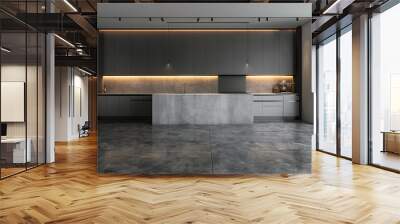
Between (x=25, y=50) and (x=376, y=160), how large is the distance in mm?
7375

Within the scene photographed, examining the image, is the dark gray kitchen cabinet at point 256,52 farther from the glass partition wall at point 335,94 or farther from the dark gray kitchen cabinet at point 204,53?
the glass partition wall at point 335,94

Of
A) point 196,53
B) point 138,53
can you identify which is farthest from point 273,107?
point 138,53

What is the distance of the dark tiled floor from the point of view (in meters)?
6.50

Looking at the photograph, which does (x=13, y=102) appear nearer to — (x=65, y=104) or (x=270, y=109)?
(x=270, y=109)

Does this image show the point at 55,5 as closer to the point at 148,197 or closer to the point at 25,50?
the point at 25,50

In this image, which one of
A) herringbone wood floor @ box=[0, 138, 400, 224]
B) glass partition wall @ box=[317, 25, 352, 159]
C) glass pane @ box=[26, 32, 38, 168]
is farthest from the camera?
glass partition wall @ box=[317, 25, 352, 159]

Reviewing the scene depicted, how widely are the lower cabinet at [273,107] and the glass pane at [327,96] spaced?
2.28 m

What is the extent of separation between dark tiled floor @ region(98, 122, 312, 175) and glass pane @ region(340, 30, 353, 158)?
2.34m

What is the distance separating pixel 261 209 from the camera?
13.9ft

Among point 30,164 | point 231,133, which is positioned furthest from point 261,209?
point 30,164

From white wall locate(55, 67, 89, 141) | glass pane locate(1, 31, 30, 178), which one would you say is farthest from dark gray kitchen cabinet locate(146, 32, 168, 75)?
white wall locate(55, 67, 89, 141)

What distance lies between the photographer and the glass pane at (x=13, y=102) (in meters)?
6.25

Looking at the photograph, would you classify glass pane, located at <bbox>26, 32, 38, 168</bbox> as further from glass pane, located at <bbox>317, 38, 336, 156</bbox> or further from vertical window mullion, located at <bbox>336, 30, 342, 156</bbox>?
glass pane, located at <bbox>317, 38, 336, 156</bbox>

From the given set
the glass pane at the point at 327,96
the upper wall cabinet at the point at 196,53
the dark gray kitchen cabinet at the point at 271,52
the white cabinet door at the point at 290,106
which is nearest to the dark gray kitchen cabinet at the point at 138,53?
the upper wall cabinet at the point at 196,53
